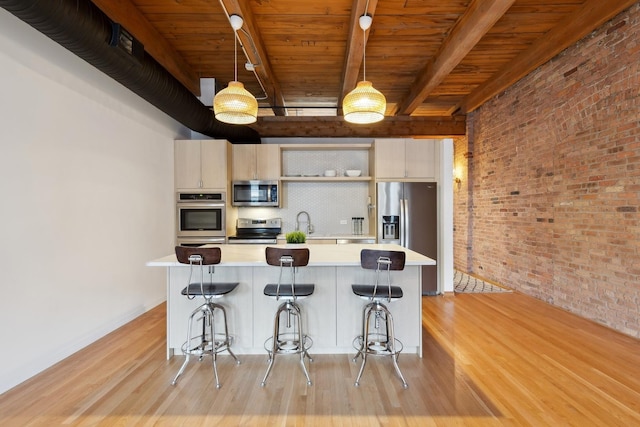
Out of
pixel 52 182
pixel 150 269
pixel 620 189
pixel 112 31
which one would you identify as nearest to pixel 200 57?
pixel 112 31

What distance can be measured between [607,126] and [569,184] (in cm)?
77

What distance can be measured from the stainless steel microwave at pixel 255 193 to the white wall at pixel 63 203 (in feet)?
4.39

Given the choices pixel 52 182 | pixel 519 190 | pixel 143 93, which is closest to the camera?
pixel 52 182

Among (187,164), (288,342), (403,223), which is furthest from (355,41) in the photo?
(288,342)

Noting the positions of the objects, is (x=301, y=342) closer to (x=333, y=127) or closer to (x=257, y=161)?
(x=257, y=161)

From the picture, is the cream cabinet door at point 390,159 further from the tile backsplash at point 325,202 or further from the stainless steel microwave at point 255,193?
the stainless steel microwave at point 255,193

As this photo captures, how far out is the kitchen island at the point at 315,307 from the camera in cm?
276

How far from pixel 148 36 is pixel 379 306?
12.5 feet

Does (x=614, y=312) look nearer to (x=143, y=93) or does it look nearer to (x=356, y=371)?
(x=356, y=371)

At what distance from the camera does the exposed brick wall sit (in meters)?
3.04

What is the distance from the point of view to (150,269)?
4031 mm

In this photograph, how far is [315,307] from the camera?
2.79m

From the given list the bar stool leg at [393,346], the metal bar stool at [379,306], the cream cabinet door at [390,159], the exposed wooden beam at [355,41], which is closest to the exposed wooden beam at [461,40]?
the cream cabinet door at [390,159]

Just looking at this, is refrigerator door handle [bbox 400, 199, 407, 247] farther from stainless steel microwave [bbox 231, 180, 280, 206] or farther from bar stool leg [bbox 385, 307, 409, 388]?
bar stool leg [bbox 385, 307, 409, 388]
